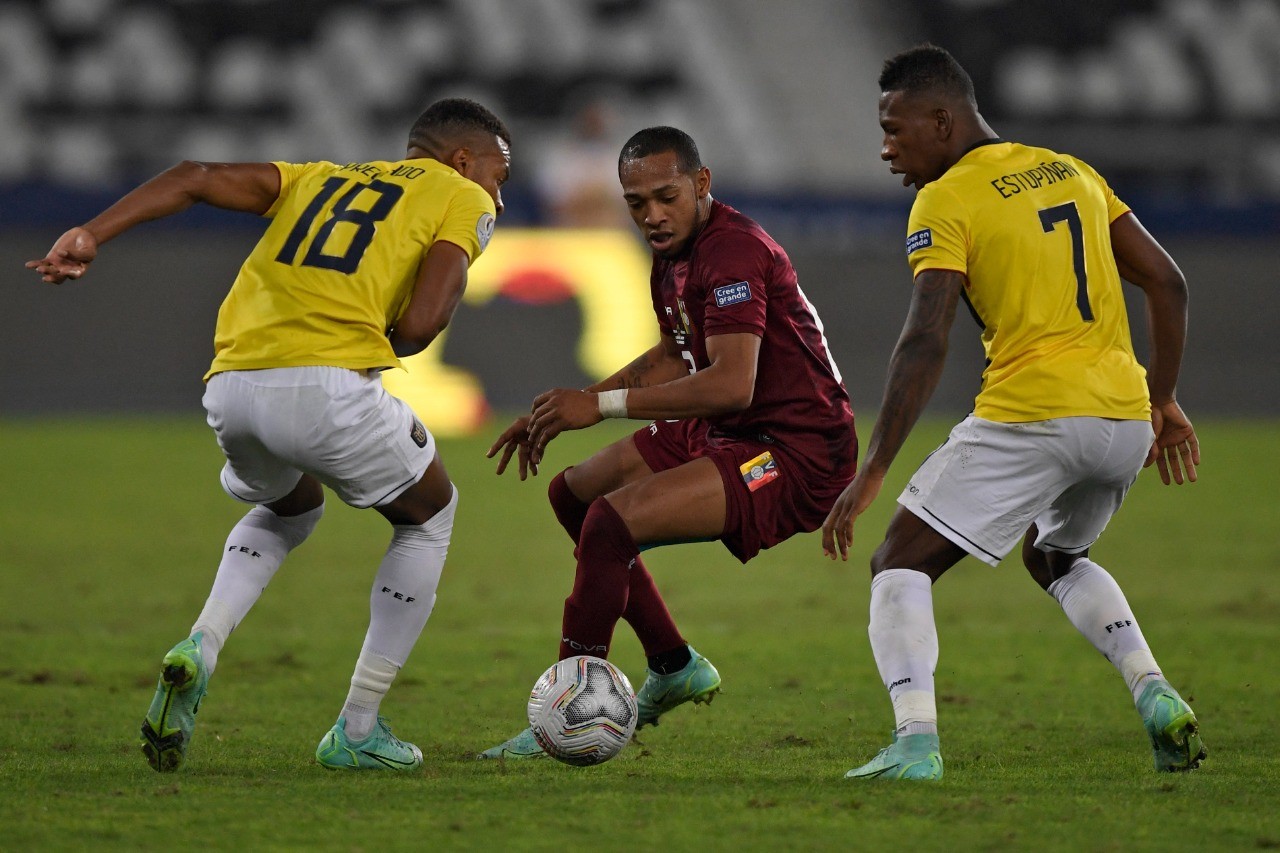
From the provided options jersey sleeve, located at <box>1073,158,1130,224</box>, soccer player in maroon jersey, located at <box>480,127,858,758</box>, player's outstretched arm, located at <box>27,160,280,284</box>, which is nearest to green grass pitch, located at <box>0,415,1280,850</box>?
soccer player in maroon jersey, located at <box>480,127,858,758</box>

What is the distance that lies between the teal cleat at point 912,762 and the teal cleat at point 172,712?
1912 mm

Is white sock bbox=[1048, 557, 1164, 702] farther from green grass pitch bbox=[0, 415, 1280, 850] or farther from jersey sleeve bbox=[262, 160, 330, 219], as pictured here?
jersey sleeve bbox=[262, 160, 330, 219]

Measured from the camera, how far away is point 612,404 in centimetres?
470

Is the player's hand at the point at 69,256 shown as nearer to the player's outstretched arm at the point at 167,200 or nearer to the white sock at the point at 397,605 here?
the player's outstretched arm at the point at 167,200

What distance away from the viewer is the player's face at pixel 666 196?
4934mm

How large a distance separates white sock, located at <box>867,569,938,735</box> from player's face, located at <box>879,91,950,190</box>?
1216 millimetres

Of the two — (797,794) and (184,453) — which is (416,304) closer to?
(797,794)

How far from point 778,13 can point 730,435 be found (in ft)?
67.8

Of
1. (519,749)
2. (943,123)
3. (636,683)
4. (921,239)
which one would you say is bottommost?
(636,683)

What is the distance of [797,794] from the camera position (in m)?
4.16

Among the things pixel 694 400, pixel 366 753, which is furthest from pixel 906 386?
pixel 366 753

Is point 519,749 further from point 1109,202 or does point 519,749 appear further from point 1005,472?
point 1109,202

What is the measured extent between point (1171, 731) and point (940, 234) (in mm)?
1599

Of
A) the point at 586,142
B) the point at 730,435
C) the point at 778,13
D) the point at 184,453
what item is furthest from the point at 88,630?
the point at 778,13
